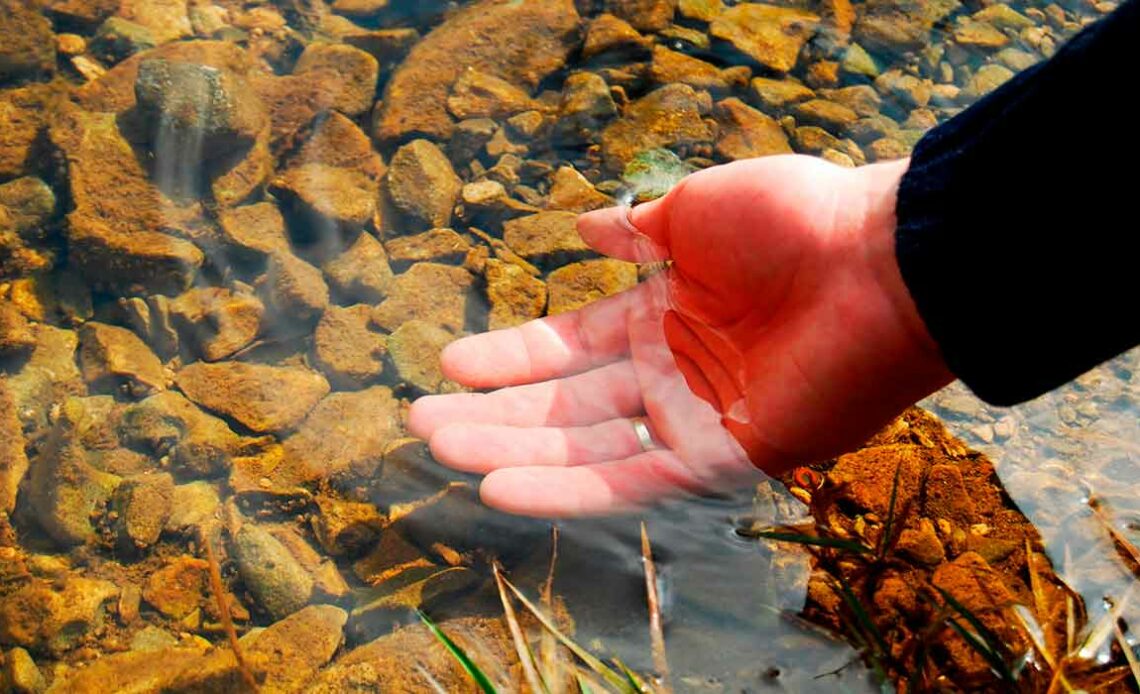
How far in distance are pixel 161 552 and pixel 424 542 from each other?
862mm

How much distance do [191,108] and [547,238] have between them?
1.73 meters

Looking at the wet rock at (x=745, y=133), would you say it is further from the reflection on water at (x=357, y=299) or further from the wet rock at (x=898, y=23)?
the wet rock at (x=898, y=23)

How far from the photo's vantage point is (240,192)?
3.55 m

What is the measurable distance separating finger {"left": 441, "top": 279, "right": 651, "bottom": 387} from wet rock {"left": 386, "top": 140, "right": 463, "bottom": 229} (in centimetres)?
90

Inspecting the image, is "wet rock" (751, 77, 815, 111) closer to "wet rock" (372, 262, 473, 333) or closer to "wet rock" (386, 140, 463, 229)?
"wet rock" (386, 140, 463, 229)

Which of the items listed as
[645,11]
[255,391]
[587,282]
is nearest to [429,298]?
[587,282]

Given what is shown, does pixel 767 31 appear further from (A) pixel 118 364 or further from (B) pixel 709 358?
(A) pixel 118 364

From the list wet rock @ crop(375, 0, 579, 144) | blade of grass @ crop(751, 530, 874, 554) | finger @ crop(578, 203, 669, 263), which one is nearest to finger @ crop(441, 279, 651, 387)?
finger @ crop(578, 203, 669, 263)

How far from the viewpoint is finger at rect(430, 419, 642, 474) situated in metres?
2.49

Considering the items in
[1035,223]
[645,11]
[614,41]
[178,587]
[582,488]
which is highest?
[1035,223]

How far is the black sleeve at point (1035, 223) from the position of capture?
1.57 meters

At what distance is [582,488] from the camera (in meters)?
2.39

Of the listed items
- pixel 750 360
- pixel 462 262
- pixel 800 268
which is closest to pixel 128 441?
pixel 462 262

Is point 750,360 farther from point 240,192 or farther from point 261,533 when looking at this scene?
point 240,192
